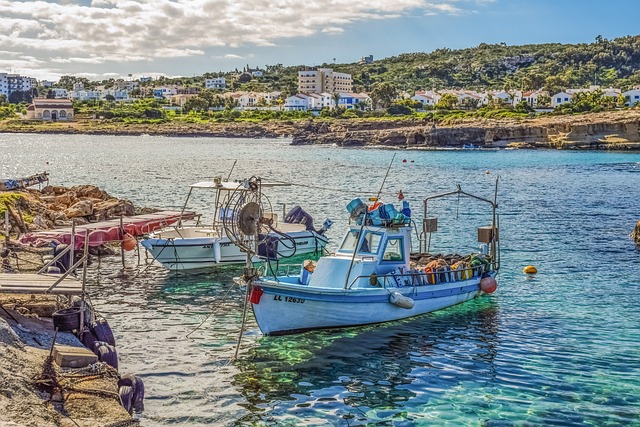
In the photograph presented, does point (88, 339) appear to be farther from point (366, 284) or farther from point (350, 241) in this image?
point (350, 241)

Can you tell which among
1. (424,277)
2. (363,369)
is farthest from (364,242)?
(363,369)

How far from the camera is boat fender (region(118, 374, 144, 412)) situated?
46.6ft

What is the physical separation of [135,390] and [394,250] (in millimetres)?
10388

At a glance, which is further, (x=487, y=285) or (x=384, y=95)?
(x=384, y=95)

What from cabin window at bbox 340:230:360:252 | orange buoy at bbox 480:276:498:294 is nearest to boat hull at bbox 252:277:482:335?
cabin window at bbox 340:230:360:252

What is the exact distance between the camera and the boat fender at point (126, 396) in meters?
Answer: 13.7

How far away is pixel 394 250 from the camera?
22609 mm

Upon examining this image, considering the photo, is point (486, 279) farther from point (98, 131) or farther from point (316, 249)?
point (98, 131)

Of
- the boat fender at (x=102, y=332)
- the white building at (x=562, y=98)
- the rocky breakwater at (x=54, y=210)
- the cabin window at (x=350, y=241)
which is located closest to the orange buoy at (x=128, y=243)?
the rocky breakwater at (x=54, y=210)

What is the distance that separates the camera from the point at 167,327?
2089 cm

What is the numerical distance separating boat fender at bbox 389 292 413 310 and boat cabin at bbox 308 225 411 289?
0.68m

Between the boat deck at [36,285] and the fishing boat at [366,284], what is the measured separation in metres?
4.23

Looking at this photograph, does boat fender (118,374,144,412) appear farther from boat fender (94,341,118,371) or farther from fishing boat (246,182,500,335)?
fishing boat (246,182,500,335)

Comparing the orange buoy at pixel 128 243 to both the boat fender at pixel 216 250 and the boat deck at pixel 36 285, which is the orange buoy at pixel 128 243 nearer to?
the boat fender at pixel 216 250
